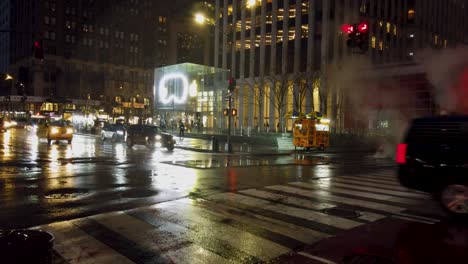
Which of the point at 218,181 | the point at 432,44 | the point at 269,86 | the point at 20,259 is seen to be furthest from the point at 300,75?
the point at 20,259

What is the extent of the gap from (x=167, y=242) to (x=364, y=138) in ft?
99.0

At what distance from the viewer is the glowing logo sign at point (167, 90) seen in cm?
5006

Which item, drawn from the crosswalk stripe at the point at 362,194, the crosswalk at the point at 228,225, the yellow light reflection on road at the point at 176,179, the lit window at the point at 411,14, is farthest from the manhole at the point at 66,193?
the lit window at the point at 411,14

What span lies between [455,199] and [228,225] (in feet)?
12.7

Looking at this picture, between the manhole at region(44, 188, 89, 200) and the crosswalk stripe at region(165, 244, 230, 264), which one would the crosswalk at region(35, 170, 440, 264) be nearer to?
the crosswalk stripe at region(165, 244, 230, 264)

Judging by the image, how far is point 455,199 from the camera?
6898mm

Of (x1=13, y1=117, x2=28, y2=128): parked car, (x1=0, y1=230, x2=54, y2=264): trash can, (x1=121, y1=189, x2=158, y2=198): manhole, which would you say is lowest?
(x1=121, y1=189, x2=158, y2=198): manhole

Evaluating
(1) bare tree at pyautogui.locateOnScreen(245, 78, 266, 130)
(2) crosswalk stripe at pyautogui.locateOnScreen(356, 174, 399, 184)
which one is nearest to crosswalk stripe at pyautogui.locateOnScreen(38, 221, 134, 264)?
(2) crosswalk stripe at pyautogui.locateOnScreen(356, 174, 399, 184)

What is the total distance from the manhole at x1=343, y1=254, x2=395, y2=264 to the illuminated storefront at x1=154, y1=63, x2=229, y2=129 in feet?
141

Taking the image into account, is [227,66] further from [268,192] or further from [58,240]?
[58,240]

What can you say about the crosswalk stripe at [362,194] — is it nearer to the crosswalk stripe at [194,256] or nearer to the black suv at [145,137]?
the crosswalk stripe at [194,256]

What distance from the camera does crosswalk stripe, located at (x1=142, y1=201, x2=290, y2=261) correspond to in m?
5.20

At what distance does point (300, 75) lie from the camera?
Answer: 40531 millimetres

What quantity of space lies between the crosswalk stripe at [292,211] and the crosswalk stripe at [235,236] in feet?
4.14
